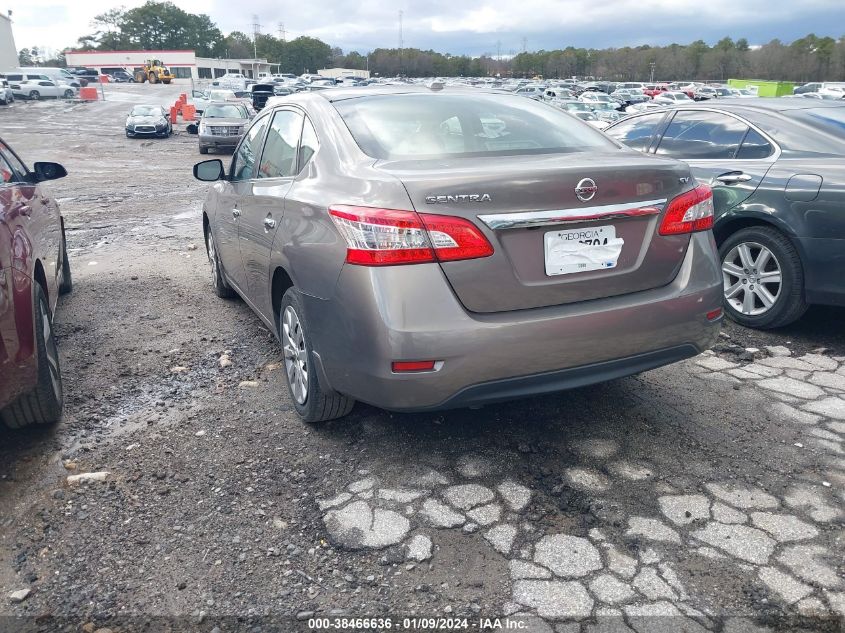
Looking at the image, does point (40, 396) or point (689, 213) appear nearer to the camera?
point (689, 213)

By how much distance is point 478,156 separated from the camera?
3090 millimetres

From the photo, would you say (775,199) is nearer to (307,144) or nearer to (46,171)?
(307,144)

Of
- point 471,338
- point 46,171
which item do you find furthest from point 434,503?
point 46,171

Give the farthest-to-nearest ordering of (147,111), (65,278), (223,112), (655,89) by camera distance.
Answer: (655,89) → (147,111) → (223,112) → (65,278)

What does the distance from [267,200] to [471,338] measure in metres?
1.64

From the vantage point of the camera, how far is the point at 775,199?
459 centimetres

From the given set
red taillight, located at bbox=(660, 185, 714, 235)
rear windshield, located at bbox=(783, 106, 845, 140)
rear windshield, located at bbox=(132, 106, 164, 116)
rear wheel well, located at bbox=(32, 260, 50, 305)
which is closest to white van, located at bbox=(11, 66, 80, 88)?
rear windshield, located at bbox=(132, 106, 164, 116)

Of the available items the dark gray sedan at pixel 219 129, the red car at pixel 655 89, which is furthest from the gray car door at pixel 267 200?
the red car at pixel 655 89

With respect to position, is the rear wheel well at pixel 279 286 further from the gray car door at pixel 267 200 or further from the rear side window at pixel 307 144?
the rear side window at pixel 307 144

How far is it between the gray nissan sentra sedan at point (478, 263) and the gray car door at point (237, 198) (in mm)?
1010

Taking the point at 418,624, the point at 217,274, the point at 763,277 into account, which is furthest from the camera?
the point at 217,274

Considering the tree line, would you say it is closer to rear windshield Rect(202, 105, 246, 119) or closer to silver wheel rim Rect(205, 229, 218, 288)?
rear windshield Rect(202, 105, 246, 119)

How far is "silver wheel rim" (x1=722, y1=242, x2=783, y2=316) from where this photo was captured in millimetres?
4738

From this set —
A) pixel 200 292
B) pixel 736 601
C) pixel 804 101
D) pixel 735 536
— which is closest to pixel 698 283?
pixel 735 536
